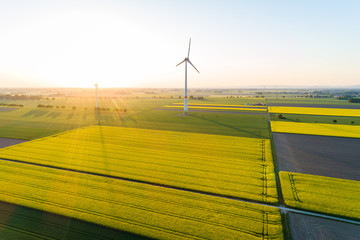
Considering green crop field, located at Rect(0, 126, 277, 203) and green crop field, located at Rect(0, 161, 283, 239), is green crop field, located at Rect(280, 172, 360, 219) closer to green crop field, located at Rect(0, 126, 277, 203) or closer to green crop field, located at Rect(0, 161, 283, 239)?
green crop field, located at Rect(0, 126, 277, 203)

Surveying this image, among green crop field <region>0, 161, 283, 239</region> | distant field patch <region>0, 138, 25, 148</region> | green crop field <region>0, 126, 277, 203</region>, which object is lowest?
green crop field <region>0, 161, 283, 239</region>

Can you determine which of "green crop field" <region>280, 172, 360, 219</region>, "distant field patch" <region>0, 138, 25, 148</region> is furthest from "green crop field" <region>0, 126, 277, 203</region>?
"distant field patch" <region>0, 138, 25, 148</region>

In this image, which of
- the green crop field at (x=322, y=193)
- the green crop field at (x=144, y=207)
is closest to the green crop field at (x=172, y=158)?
the green crop field at (x=322, y=193)

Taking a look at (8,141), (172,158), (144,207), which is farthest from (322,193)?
(8,141)

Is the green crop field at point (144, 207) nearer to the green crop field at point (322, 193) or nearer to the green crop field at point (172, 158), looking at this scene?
the green crop field at point (172, 158)

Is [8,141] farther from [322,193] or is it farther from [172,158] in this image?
[322,193]

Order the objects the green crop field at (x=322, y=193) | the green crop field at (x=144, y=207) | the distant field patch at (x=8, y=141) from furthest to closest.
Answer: the distant field patch at (x=8, y=141)
the green crop field at (x=322, y=193)
the green crop field at (x=144, y=207)

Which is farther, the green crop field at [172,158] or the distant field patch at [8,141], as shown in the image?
the distant field patch at [8,141]
